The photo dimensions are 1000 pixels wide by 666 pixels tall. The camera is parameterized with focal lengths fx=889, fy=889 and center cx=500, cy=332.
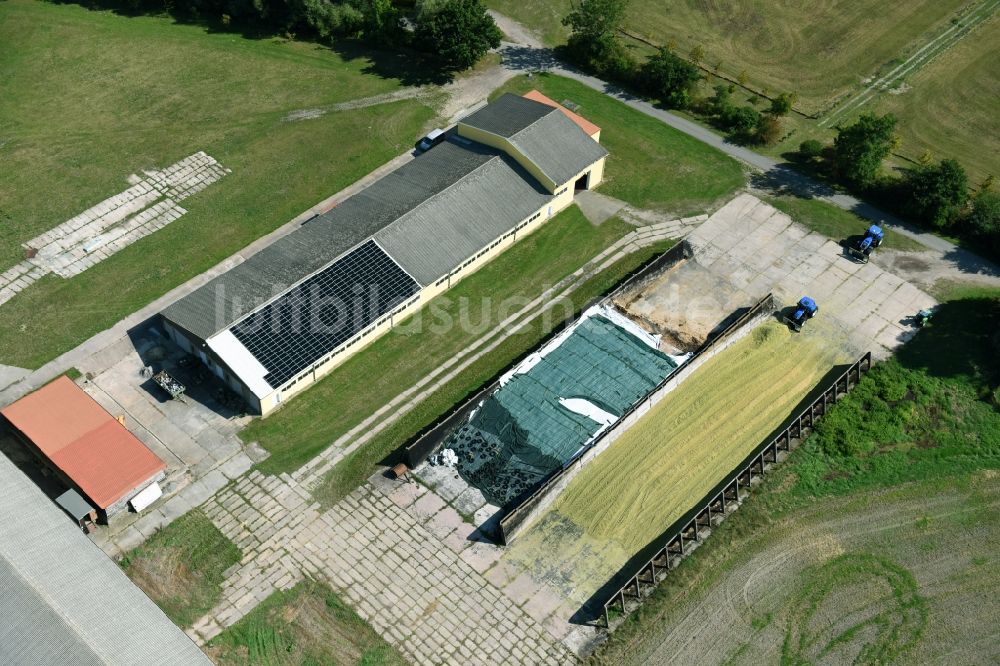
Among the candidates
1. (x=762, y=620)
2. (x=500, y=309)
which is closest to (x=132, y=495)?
(x=500, y=309)

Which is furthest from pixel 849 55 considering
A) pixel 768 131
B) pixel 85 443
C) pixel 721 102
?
pixel 85 443

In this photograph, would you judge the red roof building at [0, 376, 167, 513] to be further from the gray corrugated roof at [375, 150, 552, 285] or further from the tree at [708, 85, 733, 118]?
the tree at [708, 85, 733, 118]

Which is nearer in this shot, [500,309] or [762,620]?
[762,620]

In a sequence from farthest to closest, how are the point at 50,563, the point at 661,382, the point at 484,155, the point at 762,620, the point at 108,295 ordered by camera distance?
1. the point at 484,155
2. the point at 108,295
3. the point at 661,382
4. the point at 762,620
5. the point at 50,563

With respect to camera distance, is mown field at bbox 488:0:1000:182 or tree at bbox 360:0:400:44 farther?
tree at bbox 360:0:400:44

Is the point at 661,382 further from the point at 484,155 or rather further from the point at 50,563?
the point at 50,563

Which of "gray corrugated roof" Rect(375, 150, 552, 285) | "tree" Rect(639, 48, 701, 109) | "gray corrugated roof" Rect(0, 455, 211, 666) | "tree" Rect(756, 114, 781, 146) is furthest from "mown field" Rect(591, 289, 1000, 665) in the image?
"tree" Rect(639, 48, 701, 109)

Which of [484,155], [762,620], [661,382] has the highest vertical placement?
[484,155]
